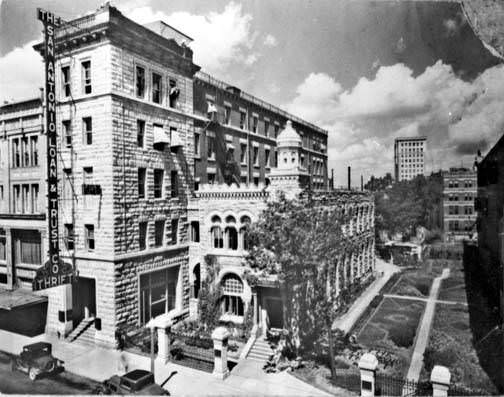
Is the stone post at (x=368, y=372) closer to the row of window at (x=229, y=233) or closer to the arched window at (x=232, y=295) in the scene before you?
the arched window at (x=232, y=295)

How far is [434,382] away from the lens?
1303cm

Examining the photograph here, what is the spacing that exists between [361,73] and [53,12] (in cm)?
1553

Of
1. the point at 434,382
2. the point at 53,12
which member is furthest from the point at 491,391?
the point at 53,12

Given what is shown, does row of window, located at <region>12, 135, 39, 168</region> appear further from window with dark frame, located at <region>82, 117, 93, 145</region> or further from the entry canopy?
the entry canopy

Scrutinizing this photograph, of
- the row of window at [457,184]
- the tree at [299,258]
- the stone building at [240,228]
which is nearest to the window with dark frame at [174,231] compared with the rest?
the stone building at [240,228]

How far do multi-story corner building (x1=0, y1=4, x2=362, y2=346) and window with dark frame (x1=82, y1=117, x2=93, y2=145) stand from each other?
7cm

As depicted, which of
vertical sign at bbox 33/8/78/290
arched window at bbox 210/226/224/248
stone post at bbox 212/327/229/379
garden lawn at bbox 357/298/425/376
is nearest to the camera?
stone post at bbox 212/327/229/379

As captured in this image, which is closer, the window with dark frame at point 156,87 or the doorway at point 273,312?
the doorway at point 273,312

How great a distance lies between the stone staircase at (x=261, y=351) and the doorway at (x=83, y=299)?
9.90 m

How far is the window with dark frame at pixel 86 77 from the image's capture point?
19922mm

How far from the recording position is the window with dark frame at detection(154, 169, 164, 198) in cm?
→ 2224

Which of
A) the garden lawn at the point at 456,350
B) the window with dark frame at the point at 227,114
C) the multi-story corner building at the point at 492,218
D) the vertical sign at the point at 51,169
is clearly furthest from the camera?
the window with dark frame at the point at 227,114

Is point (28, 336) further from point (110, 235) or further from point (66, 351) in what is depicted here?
point (110, 235)

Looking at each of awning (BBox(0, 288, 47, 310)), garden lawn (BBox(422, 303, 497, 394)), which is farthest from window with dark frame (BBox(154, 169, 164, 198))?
garden lawn (BBox(422, 303, 497, 394))
